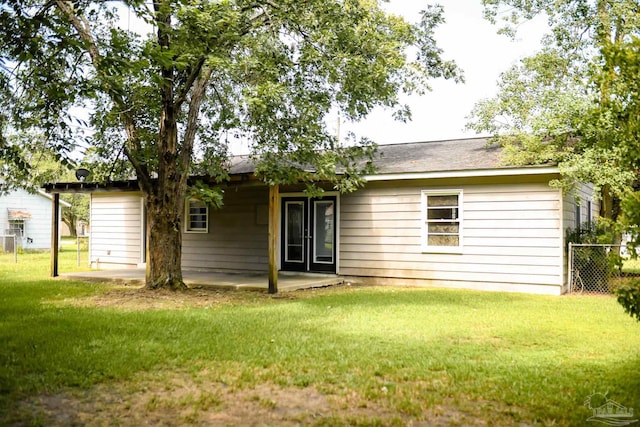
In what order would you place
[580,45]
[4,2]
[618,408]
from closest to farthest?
[618,408]
[4,2]
[580,45]

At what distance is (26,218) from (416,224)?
23.2 m

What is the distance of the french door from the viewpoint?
13734 mm

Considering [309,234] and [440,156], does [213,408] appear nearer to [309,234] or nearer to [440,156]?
[309,234]

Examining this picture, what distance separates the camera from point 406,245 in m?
12.6

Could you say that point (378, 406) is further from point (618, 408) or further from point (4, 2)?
point (4, 2)

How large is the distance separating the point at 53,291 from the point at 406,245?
764 centimetres

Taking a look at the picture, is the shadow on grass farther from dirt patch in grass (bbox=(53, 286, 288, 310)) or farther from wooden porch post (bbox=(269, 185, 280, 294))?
wooden porch post (bbox=(269, 185, 280, 294))

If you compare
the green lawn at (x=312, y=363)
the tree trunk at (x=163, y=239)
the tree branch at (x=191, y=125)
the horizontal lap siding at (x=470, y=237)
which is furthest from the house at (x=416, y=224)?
the green lawn at (x=312, y=363)

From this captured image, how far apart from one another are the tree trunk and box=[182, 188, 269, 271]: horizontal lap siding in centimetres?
394

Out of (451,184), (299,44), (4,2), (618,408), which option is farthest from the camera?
(451,184)

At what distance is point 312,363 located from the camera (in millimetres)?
5340

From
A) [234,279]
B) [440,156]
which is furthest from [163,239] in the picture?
[440,156]

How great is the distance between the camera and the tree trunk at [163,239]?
10.6m

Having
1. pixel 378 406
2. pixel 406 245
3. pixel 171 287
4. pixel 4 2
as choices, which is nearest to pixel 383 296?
pixel 406 245
